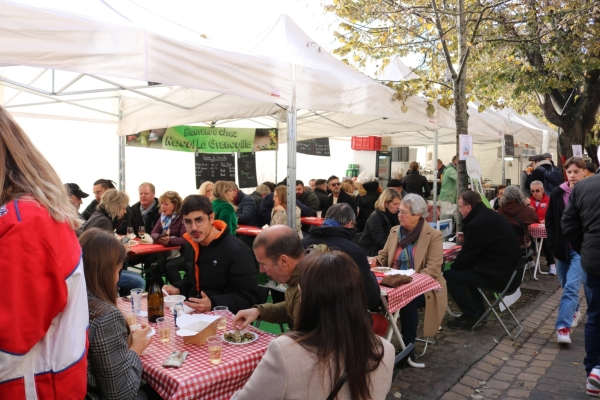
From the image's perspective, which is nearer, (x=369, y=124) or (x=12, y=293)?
(x=12, y=293)

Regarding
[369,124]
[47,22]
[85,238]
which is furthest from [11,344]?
[369,124]

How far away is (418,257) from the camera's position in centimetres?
495

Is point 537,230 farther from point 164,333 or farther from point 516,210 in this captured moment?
point 164,333

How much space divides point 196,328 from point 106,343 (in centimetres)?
69

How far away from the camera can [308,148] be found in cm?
1395

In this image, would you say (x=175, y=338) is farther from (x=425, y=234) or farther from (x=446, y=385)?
(x=425, y=234)

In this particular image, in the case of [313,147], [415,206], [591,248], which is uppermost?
[313,147]

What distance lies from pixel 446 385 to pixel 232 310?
78.6 inches

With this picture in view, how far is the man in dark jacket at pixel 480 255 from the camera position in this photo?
213 inches

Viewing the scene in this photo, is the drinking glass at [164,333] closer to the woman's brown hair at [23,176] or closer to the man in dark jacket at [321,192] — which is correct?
the woman's brown hair at [23,176]

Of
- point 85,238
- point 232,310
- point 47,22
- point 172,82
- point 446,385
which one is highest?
point 47,22

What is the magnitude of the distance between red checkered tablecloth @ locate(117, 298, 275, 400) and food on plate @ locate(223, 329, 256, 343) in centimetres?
4

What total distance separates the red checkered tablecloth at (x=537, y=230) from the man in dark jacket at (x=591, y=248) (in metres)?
4.36

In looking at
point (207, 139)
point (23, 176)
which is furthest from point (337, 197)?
point (23, 176)
